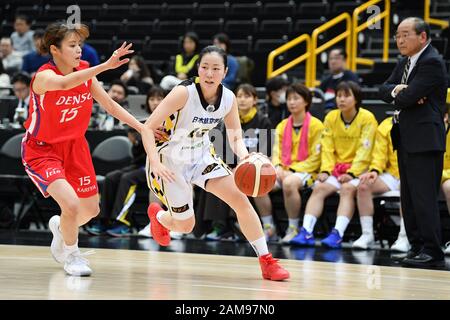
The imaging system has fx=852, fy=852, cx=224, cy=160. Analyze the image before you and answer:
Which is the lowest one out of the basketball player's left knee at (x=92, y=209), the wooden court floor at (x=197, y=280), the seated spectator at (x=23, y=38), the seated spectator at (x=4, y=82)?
the wooden court floor at (x=197, y=280)

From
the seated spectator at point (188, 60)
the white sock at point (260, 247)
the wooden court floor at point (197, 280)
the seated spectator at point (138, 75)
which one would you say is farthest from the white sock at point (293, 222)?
the seated spectator at point (138, 75)

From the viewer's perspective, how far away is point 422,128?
22.4 ft

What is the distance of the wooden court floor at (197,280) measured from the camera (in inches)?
191

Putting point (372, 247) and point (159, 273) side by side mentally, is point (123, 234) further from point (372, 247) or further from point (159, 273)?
point (159, 273)

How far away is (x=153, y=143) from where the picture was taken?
540 centimetres

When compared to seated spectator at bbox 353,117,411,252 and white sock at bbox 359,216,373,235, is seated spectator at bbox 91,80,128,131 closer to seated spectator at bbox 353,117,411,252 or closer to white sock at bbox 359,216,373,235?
seated spectator at bbox 353,117,411,252

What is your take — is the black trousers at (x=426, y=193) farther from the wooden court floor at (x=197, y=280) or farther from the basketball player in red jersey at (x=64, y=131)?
the basketball player in red jersey at (x=64, y=131)

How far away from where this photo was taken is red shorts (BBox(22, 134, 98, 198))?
18.4ft

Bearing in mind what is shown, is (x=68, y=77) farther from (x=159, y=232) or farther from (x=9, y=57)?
(x=9, y=57)

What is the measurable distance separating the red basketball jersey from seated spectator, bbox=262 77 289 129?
12.9 ft

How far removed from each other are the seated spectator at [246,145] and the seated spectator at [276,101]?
40 centimetres

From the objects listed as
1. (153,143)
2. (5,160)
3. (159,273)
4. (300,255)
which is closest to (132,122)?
(153,143)

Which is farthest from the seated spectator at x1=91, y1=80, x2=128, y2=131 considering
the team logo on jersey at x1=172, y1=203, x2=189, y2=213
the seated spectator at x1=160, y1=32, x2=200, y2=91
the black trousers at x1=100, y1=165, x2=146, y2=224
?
the team logo on jersey at x1=172, y1=203, x2=189, y2=213
